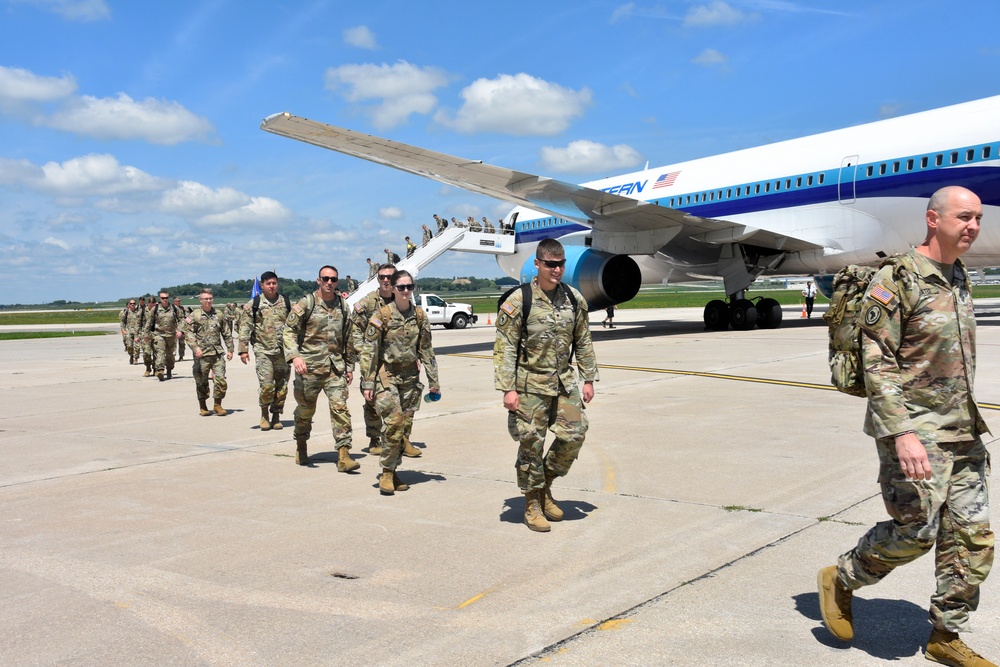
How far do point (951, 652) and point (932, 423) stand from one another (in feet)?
3.08

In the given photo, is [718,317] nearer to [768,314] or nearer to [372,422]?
[768,314]

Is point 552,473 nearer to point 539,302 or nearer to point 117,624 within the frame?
point 539,302

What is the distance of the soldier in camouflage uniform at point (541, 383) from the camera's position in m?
5.58

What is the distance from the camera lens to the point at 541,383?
18.5ft

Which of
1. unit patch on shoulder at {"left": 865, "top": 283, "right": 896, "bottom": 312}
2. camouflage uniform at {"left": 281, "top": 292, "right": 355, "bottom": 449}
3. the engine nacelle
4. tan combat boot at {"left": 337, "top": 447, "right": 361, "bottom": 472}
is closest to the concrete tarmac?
tan combat boot at {"left": 337, "top": 447, "right": 361, "bottom": 472}

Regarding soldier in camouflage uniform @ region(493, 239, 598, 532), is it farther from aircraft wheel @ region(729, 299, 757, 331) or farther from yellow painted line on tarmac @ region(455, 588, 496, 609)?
aircraft wheel @ region(729, 299, 757, 331)

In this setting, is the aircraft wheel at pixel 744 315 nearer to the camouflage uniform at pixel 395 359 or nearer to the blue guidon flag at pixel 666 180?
the blue guidon flag at pixel 666 180

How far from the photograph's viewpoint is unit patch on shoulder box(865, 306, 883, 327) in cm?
351

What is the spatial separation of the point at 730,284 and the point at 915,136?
21.4 feet

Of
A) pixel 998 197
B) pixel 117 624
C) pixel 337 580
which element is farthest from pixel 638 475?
pixel 998 197

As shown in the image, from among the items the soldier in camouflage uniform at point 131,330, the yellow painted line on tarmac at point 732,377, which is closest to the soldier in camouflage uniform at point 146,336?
the soldier in camouflage uniform at point 131,330

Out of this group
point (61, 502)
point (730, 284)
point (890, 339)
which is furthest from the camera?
point (730, 284)

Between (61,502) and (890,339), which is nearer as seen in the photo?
(890,339)

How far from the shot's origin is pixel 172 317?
56.1 ft
